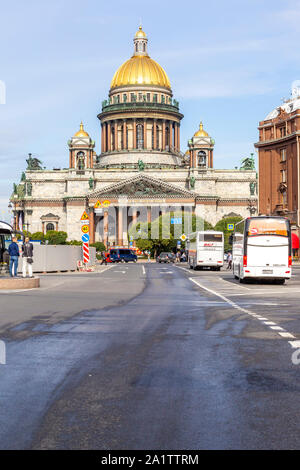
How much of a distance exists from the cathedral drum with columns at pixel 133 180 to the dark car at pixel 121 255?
26133mm

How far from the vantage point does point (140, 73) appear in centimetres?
15188

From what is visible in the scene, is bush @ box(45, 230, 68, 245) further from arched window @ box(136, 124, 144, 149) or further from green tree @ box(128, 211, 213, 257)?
arched window @ box(136, 124, 144, 149)

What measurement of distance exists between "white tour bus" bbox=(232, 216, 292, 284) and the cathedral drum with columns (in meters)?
97.8

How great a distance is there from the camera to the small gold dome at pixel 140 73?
152 meters

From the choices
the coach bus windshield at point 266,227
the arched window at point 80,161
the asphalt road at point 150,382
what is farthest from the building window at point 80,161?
the asphalt road at point 150,382

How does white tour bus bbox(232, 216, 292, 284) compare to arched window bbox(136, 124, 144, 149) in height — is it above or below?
below

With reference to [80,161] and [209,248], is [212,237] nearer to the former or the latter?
[209,248]

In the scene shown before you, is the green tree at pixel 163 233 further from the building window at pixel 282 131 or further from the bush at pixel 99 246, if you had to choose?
the building window at pixel 282 131

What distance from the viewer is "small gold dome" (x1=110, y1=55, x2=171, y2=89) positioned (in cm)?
15162

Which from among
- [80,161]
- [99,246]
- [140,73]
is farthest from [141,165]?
[140,73]

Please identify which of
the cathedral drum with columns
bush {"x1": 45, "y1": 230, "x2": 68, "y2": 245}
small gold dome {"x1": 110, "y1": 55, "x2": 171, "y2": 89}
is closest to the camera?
bush {"x1": 45, "y1": 230, "x2": 68, "y2": 245}

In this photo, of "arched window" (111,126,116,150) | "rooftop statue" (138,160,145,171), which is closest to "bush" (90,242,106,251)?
"rooftop statue" (138,160,145,171)

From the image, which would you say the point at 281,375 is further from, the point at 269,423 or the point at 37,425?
the point at 37,425
